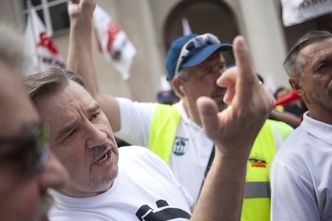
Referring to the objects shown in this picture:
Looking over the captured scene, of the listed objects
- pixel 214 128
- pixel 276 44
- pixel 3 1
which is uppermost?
pixel 3 1

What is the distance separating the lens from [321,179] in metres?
1.97

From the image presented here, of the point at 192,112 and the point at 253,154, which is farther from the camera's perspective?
the point at 192,112

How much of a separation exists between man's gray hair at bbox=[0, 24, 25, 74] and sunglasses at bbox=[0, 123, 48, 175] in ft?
0.52

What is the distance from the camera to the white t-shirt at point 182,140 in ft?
7.94

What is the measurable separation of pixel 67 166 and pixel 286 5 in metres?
1.48

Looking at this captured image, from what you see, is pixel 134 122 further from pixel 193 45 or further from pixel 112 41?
pixel 112 41

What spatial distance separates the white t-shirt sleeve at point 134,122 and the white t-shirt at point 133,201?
2.22 ft

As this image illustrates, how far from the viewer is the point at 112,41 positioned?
19.5 ft

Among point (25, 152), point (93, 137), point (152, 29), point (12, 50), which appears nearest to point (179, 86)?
point (93, 137)

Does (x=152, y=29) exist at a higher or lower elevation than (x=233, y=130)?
lower

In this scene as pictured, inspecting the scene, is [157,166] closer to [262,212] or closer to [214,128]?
[262,212]

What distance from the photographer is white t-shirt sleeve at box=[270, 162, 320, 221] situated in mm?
1942

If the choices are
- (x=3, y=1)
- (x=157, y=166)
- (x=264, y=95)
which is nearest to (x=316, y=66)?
(x=157, y=166)

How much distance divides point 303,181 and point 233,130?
35.3 inches
